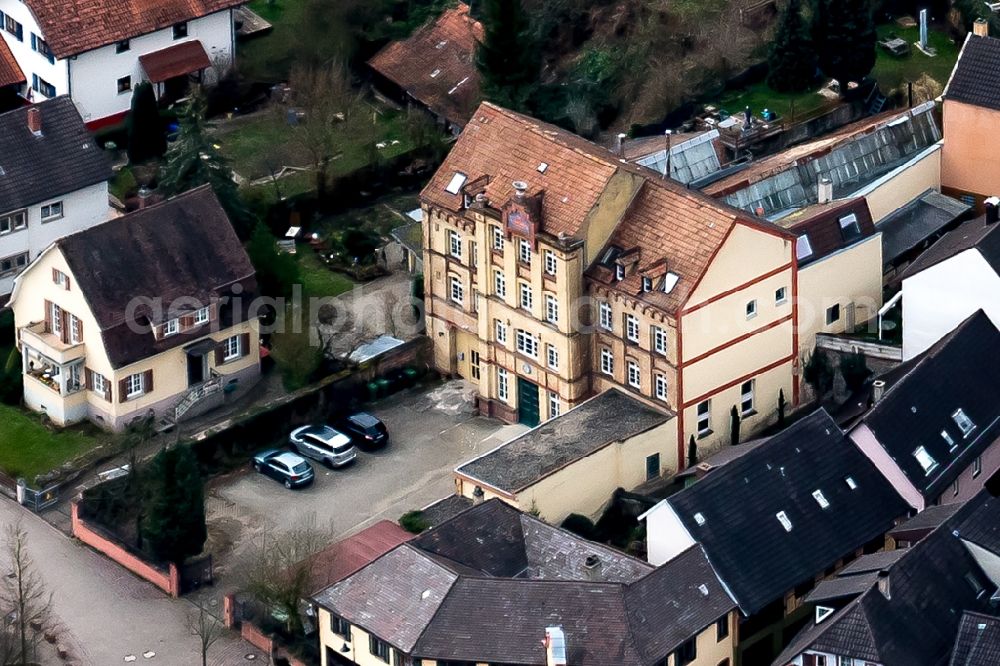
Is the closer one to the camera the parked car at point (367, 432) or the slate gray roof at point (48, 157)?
the parked car at point (367, 432)

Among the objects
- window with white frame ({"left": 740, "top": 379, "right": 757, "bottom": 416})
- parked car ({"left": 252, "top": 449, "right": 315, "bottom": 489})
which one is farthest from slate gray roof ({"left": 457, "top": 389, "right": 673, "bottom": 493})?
parked car ({"left": 252, "top": 449, "right": 315, "bottom": 489})

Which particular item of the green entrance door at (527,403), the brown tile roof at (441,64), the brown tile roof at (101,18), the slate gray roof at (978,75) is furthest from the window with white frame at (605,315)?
the brown tile roof at (101,18)

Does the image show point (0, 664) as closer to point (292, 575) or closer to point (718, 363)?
point (292, 575)

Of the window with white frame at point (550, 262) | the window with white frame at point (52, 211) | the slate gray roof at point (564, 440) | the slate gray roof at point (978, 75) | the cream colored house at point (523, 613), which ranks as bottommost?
the slate gray roof at point (564, 440)

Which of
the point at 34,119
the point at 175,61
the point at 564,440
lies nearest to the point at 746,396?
the point at 564,440

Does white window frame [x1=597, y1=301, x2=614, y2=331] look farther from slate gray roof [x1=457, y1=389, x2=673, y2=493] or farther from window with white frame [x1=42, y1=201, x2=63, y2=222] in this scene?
window with white frame [x1=42, y1=201, x2=63, y2=222]

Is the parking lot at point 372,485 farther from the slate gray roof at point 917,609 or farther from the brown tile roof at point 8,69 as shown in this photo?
the brown tile roof at point 8,69

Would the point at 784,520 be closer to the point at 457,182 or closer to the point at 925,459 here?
the point at 925,459
